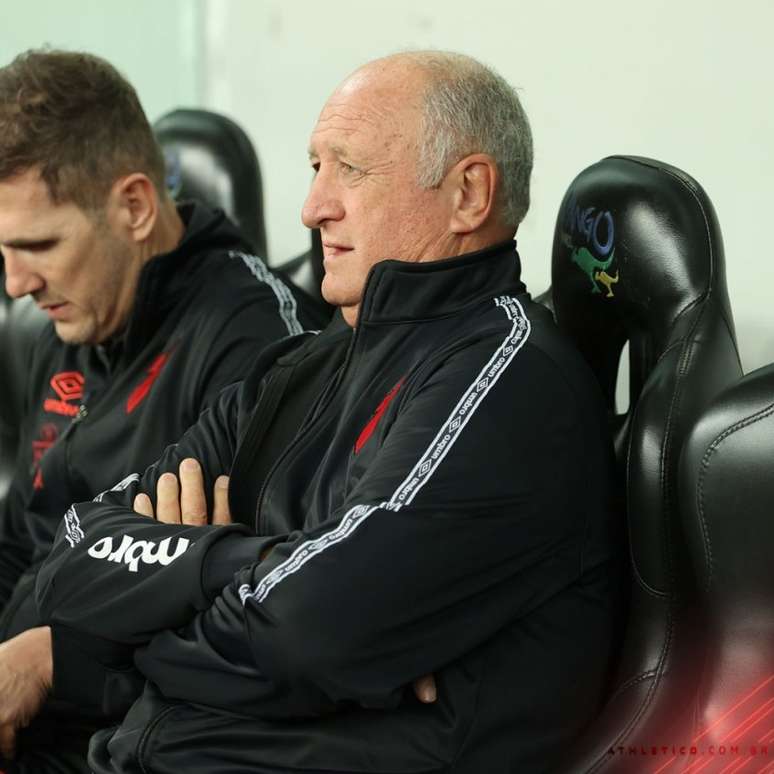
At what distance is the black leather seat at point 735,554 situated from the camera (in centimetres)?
120

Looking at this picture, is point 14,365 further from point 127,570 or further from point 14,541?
point 127,570

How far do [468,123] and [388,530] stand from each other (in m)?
0.49

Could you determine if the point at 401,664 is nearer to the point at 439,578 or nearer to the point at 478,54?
the point at 439,578

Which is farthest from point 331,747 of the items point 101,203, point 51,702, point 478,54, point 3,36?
point 3,36

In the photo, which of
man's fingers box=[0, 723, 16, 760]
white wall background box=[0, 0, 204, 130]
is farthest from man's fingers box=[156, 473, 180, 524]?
white wall background box=[0, 0, 204, 130]

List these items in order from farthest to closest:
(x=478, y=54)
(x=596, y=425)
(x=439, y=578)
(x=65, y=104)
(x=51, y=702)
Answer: (x=478, y=54)
(x=65, y=104)
(x=51, y=702)
(x=596, y=425)
(x=439, y=578)

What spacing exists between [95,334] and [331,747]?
3.05ft

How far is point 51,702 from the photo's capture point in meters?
1.74

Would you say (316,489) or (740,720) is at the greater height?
(316,489)

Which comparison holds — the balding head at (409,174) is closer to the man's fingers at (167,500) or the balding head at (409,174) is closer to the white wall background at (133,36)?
the man's fingers at (167,500)

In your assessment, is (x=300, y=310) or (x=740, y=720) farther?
(x=300, y=310)

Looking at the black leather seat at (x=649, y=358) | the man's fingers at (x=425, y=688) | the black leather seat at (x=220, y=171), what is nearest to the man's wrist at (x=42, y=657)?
the man's fingers at (x=425, y=688)

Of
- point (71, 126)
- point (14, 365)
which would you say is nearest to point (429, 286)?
point (71, 126)

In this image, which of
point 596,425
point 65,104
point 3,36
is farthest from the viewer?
point 3,36
